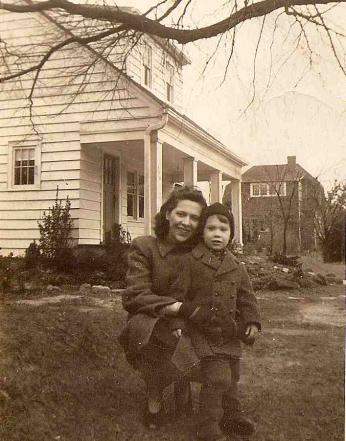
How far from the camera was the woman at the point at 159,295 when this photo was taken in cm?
147

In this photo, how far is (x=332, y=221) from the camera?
1718 millimetres

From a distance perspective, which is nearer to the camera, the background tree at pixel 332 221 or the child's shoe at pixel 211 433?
the child's shoe at pixel 211 433

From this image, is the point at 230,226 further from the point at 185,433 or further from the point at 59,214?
the point at 59,214

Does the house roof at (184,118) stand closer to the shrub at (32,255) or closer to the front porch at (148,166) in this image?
the front porch at (148,166)

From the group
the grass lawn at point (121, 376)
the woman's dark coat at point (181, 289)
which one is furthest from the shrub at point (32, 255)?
→ the woman's dark coat at point (181, 289)

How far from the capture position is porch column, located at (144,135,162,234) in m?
2.26

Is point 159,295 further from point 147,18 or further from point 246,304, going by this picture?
point 147,18

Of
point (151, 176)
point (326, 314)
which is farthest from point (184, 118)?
point (326, 314)

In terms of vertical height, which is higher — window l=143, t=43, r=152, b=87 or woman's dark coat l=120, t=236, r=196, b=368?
window l=143, t=43, r=152, b=87

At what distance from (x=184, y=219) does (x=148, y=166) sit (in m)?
1.17

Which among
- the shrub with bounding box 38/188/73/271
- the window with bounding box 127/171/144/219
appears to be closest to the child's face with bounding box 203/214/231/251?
the shrub with bounding box 38/188/73/271

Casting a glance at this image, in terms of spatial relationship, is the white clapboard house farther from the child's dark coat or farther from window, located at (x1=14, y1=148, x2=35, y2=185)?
the child's dark coat

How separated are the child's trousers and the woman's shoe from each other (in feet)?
0.50

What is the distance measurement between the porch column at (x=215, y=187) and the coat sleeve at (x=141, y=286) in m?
0.33
